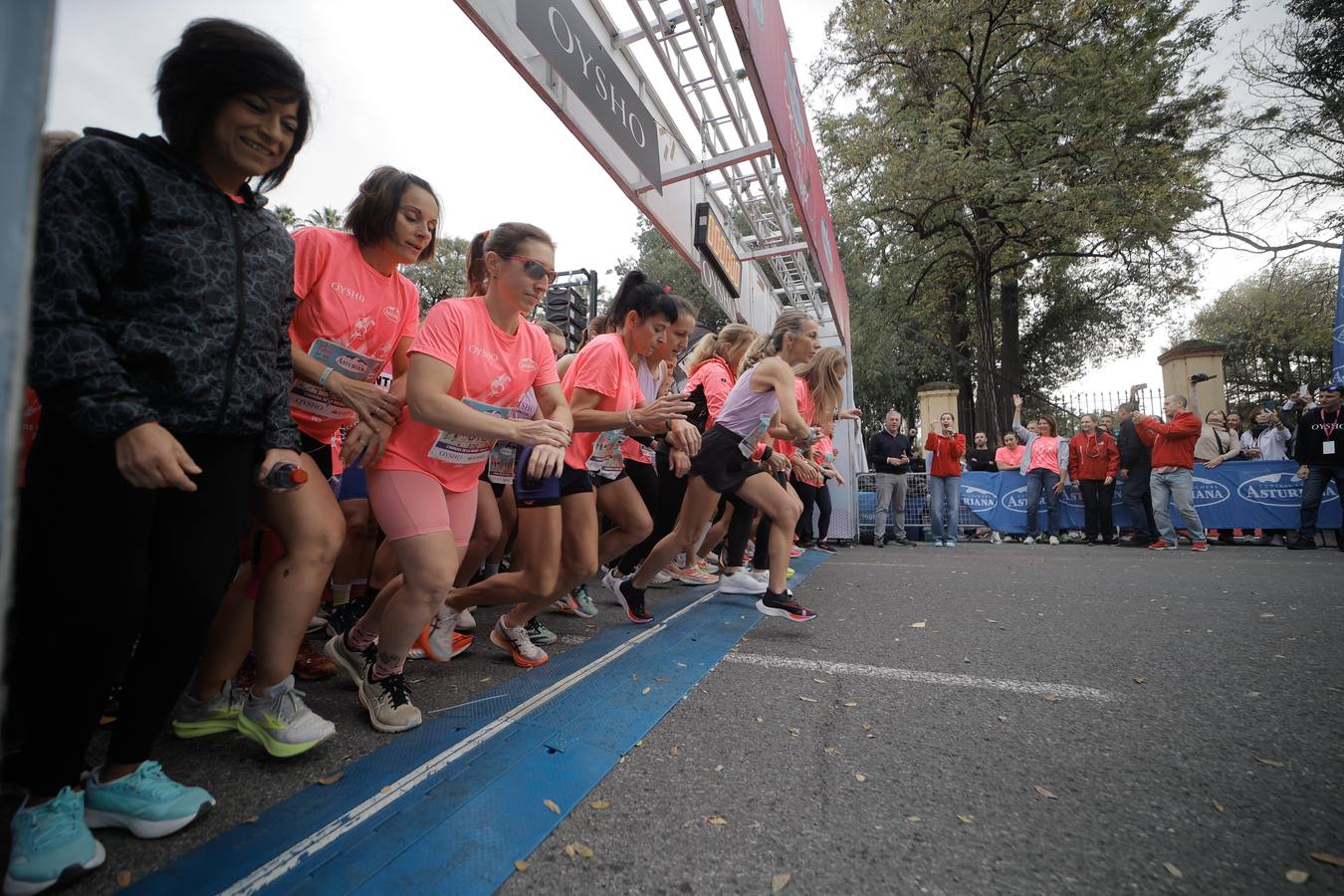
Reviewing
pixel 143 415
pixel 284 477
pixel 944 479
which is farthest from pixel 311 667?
pixel 944 479

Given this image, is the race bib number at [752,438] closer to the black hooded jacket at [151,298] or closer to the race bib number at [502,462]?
the race bib number at [502,462]

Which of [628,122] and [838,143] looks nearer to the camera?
[628,122]

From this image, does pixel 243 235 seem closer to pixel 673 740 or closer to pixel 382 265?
pixel 382 265

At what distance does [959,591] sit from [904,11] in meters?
15.1

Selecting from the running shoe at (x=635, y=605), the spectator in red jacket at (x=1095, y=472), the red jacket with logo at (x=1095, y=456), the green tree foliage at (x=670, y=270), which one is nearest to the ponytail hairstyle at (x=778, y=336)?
the running shoe at (x=635, y=605)

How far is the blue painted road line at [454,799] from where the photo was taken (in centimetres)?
137

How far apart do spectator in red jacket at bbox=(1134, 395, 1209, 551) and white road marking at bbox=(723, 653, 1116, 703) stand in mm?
7236

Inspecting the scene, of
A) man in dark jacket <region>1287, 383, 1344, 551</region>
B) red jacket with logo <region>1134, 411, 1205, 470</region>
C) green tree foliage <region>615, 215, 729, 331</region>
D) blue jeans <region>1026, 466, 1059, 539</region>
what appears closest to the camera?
man in dark jacket <region>1287, 383, 1344, 551</region>

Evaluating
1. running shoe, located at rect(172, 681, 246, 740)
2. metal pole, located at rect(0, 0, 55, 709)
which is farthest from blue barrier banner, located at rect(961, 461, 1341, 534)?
metal pole, located at rect(0, 0, 55, 709)

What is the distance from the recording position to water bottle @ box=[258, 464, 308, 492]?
Result: 5.59 ft

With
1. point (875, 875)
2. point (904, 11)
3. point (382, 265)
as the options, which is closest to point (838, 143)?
point (904, 11)

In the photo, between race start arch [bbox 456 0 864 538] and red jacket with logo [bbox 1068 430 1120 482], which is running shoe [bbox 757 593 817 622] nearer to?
race start arch [bbox 456 0 864 538]

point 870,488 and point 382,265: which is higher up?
point 382,265

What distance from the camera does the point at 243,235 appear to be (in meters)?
1.64
